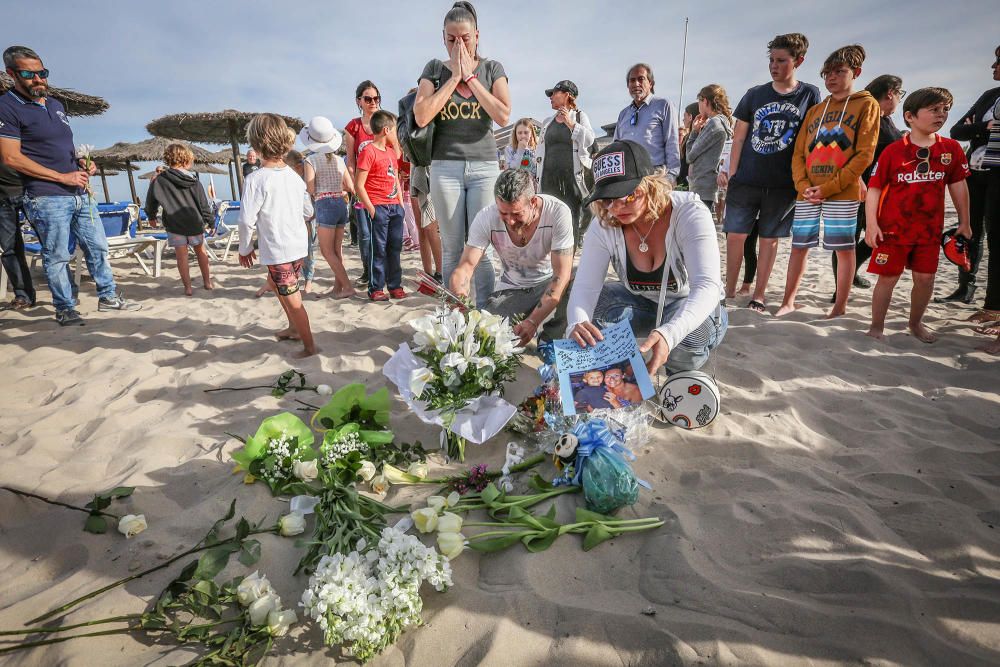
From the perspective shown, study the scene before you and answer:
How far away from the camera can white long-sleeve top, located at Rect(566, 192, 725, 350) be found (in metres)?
2.16

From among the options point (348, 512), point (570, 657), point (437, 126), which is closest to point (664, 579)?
point (570, 657)

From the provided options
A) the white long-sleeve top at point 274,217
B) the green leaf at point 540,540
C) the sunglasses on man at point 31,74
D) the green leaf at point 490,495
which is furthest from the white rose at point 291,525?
the sunglasses on man at point 31,74

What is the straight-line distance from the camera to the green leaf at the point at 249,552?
159 cm

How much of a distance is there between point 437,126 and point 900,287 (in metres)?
5.29

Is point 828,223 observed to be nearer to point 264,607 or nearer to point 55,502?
point 264,607

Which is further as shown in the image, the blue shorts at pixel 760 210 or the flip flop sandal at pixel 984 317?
the blue shorts at pixel 760 210

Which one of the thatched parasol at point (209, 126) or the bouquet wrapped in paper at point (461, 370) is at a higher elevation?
the thatched parasol at point (209, 126)

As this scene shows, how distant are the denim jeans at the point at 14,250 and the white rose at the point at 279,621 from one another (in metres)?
5.59

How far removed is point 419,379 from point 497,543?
669 millimetres

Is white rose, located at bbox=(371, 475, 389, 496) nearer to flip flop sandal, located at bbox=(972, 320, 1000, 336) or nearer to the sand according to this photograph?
the sand

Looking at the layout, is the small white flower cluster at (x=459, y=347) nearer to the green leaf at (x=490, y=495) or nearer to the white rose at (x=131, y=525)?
the green leaf at (x=490, y=495)

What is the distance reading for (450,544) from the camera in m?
1.53

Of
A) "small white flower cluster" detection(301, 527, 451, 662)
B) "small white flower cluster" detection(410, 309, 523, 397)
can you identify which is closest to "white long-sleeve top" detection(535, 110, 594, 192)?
"small white flower cluster" detection(410, 309, 523, 397)

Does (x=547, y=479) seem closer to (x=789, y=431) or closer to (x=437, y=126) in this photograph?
(x=789, y=431)
